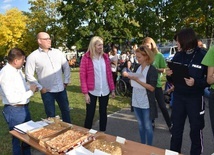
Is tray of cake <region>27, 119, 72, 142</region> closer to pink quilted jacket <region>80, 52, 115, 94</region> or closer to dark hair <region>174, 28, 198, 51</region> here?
pink quilted jacket <region>80, 52, 115, 94</region>

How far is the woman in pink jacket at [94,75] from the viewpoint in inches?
139

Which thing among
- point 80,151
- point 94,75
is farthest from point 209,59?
point 94,75

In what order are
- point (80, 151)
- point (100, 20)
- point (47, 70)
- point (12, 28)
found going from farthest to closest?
1. point (12, 28)
2. point (100, 20)
3. point (47, 70)
4. point (80, 151)

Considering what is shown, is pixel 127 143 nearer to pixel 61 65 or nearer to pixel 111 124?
pixel 61 65

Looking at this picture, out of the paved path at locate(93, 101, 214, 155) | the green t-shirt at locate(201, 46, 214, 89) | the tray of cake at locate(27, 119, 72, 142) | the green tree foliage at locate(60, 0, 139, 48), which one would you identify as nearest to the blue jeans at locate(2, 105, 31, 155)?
the tray of cake at locate(27, 119, 72, 142)

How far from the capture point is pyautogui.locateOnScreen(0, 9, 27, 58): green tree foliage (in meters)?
35.3

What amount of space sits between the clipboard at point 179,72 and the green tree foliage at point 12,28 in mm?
36484

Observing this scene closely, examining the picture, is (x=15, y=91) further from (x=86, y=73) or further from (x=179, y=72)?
(x=179, y=72)

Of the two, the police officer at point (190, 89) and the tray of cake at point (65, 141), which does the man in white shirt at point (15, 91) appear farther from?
the police officer at point (190, 89)

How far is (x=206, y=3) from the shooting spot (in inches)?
842

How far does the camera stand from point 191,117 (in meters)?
2.76

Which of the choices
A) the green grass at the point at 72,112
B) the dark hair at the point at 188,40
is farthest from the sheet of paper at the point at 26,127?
the dark hair at the point at 188,40

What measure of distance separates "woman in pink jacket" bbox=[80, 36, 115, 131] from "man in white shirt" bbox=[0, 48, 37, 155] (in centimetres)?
84

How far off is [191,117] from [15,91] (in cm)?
216
